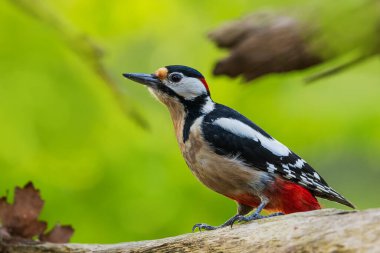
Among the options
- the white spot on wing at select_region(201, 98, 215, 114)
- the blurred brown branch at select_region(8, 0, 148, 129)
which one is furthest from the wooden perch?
the white spot on wing at select_region(201, 98, 215, 114)

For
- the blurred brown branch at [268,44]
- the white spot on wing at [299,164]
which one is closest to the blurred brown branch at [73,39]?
the blurred brown branch at [268,44]

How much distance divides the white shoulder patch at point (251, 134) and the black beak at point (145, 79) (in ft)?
1.78

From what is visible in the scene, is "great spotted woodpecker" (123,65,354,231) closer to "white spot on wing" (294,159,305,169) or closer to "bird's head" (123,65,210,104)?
"white spot on wing" (294,159,305,169)

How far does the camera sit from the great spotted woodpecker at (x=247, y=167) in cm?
381

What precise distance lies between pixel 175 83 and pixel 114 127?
130 centimetres

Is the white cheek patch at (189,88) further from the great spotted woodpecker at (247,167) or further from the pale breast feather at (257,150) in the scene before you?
the pale breast feather at (257,150)

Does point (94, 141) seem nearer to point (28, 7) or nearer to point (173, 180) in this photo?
point (173, 180)

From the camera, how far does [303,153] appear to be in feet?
19.0

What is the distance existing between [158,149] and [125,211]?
527mm

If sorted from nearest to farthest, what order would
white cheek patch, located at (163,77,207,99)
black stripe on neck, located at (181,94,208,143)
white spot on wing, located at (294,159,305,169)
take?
1. white spot on wing, located at (294,159,305,169)
2. black stripe on neck, located at (181,94,208,143)
3. white cheek patch, located at (163,77,207,99)

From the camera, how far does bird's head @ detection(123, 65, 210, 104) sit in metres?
4.29

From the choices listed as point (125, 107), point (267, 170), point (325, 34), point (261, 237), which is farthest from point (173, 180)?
point (325, 34)

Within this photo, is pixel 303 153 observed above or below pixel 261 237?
above

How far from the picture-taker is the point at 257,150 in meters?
3.90
